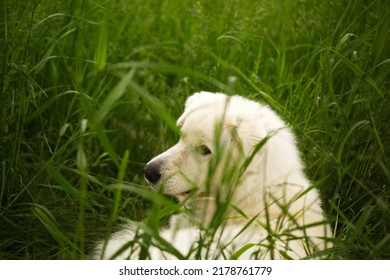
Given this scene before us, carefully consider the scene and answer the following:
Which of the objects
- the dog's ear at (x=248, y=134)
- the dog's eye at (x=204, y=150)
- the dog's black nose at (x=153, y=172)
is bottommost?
the dog's black nose at (x=153, y=172)

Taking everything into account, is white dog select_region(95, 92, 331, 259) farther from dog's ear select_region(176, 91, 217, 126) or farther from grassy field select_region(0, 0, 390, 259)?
grassy field select_region(0, 0, 390, 259)

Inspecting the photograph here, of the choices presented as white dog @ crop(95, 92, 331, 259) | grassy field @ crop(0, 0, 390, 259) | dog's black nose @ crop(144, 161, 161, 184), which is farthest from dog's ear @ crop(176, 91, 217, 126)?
dog's black nose @ crop(144, 161, 161, 184)

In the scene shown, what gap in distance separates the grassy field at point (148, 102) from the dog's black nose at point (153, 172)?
0.12 m

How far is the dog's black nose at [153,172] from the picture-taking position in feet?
10.9

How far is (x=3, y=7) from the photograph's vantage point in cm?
370

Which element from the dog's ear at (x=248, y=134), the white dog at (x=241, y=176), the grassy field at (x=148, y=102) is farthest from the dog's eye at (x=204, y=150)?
the grassy field at (x=148, y=102)

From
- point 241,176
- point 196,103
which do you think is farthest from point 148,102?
point 196,103

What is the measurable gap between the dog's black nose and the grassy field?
0.12 meters

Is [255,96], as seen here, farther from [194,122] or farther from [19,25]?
[19,25]

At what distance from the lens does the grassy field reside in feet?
9.73

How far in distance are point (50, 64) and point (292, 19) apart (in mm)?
1950

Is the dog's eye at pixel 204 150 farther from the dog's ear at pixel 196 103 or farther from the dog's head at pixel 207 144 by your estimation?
the dog's ear at pixel 196 103

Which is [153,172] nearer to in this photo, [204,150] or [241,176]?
[204,150]
